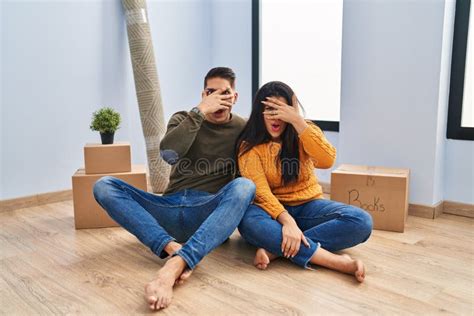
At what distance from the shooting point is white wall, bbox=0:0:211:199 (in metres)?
2.37

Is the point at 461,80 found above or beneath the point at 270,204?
above

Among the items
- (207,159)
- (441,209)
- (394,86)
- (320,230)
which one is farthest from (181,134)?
(441,209)

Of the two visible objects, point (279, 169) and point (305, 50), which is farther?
point (305, 50)

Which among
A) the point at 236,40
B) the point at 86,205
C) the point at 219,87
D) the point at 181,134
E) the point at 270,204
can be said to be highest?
the point at 236,40

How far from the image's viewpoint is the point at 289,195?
1721mm

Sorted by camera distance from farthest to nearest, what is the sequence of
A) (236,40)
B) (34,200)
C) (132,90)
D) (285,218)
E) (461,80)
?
(236,40) < (132,90) < (34,200) < (461,80) < (285,218)

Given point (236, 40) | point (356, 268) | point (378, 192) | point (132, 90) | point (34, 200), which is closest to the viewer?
point (356, 268)

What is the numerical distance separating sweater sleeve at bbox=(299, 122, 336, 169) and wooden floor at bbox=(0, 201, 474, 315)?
41cm

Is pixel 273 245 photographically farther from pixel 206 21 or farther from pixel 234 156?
pixel 206 21

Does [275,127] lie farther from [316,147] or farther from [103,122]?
[103,122]

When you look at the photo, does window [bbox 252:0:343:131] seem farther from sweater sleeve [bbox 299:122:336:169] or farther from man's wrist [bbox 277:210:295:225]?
man's wrist [bbox 277:210:295:225]

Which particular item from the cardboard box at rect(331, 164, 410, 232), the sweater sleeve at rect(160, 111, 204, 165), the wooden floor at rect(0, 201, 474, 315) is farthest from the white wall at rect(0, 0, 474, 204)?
the sweater sleeve at rect(160, 111, 204, 165)

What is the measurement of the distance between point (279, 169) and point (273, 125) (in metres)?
0.17

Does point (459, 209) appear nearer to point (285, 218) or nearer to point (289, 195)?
point (289, 195)
